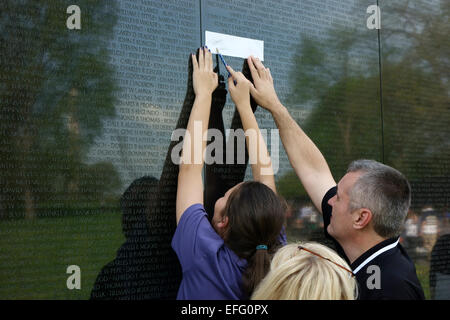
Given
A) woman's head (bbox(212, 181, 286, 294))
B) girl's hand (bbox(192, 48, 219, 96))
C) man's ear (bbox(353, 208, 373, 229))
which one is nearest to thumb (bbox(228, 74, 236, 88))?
girl's hand (bbox(192, 48, 219, 96))

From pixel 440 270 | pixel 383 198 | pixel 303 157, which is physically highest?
pixel 303 157

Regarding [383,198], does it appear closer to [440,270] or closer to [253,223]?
[253,223]

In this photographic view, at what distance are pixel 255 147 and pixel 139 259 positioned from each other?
1047 mm

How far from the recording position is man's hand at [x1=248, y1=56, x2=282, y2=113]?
3.37m

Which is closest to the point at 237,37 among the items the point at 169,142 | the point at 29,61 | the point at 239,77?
the point at 239,77

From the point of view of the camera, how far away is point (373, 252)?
8.68ft

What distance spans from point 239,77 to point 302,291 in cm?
184

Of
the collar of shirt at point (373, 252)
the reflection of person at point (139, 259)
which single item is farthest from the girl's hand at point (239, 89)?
the collar of shirt at point (373, 252)

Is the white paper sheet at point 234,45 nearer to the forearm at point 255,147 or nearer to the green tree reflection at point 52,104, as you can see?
the forearm at point 255,147

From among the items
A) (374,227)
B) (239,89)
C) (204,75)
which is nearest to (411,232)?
(374,227)

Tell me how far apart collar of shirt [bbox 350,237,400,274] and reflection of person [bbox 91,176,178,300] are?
1151 millimetres

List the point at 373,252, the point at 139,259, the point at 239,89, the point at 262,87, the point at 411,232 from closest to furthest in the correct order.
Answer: the point at 373,252
the point at 139,259
the point at 239,89
the point at 262,87
the point at 411,232

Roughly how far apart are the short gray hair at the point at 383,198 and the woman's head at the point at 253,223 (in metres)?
0.55
